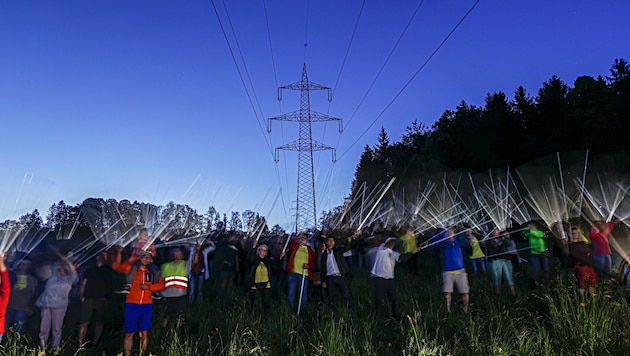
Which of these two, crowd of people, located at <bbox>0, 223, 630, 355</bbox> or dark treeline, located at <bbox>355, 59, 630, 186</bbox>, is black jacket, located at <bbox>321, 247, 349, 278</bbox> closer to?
crowd of people, located at <bbox>0, 223, 630, 355</bbox>

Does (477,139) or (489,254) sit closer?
(489,254)

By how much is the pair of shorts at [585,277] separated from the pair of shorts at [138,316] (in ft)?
25.4

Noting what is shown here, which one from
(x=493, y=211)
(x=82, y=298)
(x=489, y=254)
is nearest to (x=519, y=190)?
(x=493, y=211)

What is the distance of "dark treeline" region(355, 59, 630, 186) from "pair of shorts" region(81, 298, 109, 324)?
38257 millimetres

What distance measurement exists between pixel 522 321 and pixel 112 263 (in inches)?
300

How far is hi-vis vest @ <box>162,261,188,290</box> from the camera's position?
9133 mm

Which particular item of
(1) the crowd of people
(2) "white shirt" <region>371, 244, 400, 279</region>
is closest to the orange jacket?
(1) the crowd of people

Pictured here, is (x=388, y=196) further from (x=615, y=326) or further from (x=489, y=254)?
(x=615, y=326)

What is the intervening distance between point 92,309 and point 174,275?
152 cm

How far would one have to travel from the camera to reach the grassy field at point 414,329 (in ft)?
23.3

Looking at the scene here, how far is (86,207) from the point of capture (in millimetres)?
102125

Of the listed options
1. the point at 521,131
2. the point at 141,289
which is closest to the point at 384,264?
the point at 141,289

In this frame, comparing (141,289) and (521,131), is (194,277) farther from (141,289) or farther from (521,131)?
(521,131)

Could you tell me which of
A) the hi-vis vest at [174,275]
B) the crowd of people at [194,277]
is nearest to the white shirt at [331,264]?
the crowd of people at [194,277]
